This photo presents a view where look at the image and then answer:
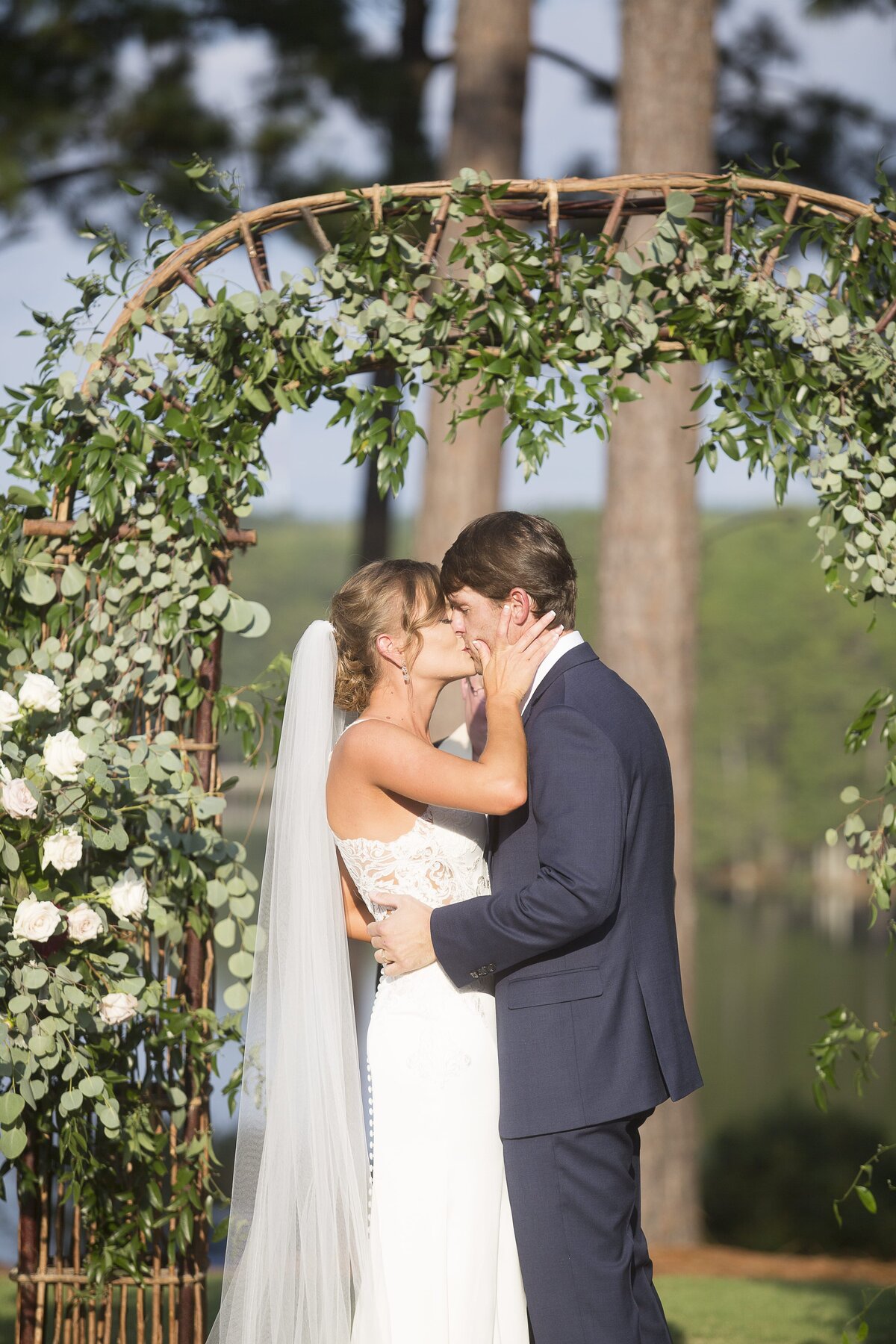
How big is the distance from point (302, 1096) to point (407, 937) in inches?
16.9

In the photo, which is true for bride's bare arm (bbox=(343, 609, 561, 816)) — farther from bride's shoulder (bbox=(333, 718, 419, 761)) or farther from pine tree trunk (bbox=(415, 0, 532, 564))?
pine tree trunk (bbox=(415, 0, 532, 564))

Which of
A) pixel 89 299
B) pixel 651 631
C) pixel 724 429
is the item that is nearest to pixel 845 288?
pixel 724 429

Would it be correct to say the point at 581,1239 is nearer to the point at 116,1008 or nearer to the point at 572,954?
the point at 572,954

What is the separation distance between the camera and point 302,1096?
274 centimetres

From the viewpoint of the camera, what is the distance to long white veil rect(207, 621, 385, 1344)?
2645mm

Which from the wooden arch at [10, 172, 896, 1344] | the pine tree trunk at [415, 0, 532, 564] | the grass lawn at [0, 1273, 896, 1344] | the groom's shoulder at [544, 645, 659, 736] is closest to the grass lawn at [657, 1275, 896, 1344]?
the grass lawn at [0, 1273, 896, 1344]

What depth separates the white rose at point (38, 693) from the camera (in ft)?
8.95

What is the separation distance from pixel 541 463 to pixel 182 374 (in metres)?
0.89

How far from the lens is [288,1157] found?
2.71m

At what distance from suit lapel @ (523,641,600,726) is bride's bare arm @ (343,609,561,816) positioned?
38mm

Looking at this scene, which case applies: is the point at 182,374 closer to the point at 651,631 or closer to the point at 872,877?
the point at 872,877

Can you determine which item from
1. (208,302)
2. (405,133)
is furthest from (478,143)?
(208,302)

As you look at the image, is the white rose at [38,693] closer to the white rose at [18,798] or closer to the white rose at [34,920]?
the white rose at [18,798]

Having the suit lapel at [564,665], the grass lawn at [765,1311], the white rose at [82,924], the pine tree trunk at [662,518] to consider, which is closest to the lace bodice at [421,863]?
the suit lapel at [564,665]
